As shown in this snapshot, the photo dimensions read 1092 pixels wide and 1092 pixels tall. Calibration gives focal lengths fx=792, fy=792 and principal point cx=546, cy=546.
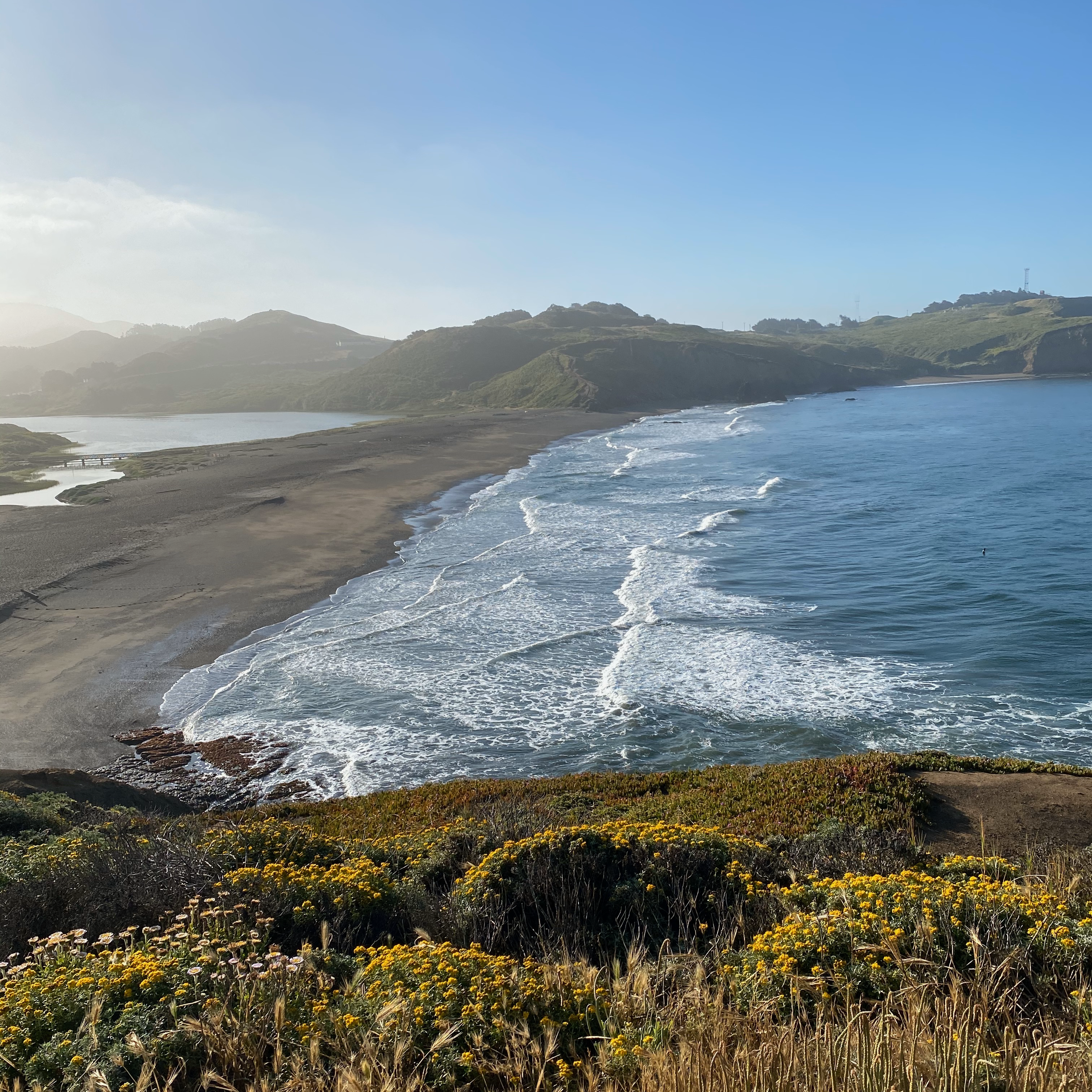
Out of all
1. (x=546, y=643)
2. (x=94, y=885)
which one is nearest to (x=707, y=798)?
(x=94, y=885)

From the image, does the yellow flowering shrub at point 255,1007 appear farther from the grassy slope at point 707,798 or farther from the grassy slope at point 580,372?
the grassy slope at point 580,372

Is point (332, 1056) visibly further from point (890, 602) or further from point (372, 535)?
point (372, 535)

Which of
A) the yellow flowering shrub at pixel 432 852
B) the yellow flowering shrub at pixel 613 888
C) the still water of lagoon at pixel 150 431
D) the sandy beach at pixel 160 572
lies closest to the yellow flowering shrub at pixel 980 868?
the yellow flowering shrub at pixel 613 888

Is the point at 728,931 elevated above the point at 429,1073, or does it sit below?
below

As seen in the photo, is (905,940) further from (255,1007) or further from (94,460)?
(94,460)

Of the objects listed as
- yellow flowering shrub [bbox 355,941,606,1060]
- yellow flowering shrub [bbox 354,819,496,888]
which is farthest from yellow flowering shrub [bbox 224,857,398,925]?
yellow flowering shrub [bbox 355,941,606,1060]

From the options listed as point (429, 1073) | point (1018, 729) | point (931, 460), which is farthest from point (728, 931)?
point (931, 460)
